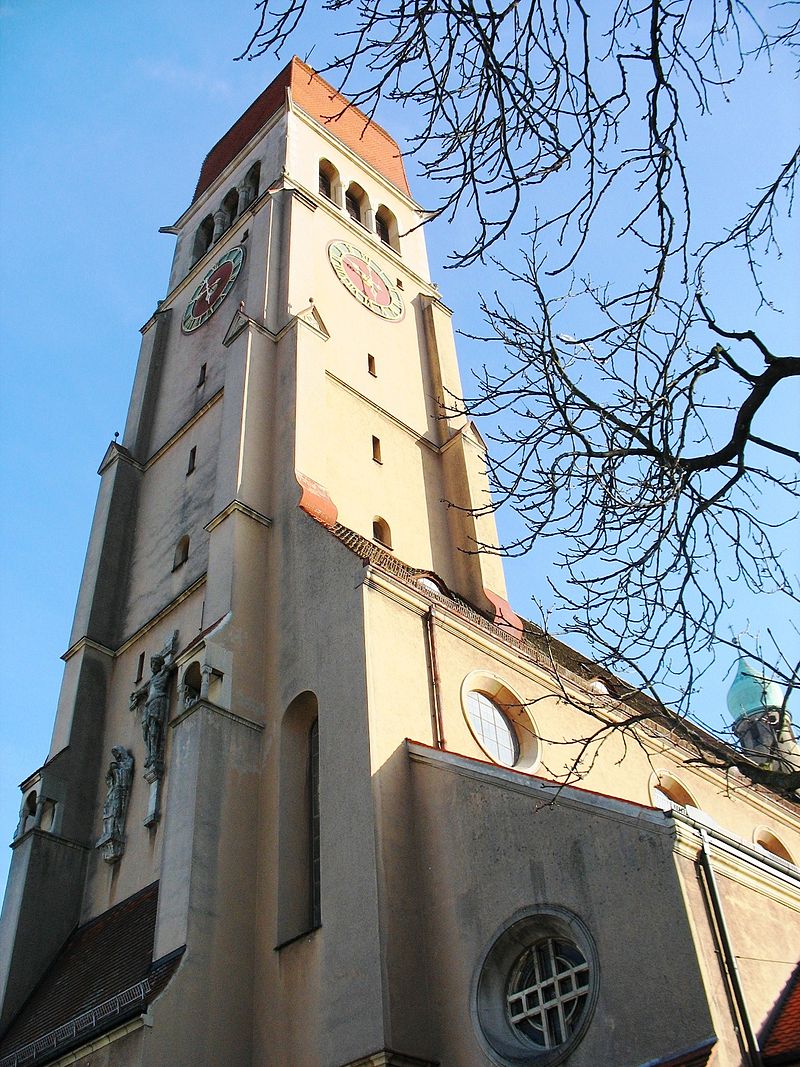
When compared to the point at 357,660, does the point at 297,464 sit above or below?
above

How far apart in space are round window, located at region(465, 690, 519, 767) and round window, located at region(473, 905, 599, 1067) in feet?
13.5

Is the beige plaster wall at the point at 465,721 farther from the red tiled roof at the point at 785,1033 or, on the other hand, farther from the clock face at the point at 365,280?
the clock face at the point at 365,280

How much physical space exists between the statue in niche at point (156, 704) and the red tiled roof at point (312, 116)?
18334 mm

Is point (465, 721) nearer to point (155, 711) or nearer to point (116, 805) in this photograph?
point (155, 711)

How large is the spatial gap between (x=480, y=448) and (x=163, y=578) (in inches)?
312

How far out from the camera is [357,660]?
1382cm

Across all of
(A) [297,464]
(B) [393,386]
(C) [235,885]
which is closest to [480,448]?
(B) [393,386]

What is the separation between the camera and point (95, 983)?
13.7 metres

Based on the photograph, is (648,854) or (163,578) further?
(163,578)

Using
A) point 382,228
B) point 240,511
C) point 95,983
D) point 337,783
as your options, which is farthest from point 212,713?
point 382,228

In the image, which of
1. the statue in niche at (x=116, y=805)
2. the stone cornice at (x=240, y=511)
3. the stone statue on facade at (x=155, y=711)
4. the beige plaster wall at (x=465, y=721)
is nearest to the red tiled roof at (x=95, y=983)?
the statue in niche at (x=116, y=805)

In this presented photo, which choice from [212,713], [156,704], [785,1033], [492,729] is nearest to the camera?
[785,1033]

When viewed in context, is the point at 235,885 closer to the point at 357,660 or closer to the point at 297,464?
the point at 357,660

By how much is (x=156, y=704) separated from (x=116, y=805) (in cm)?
170
